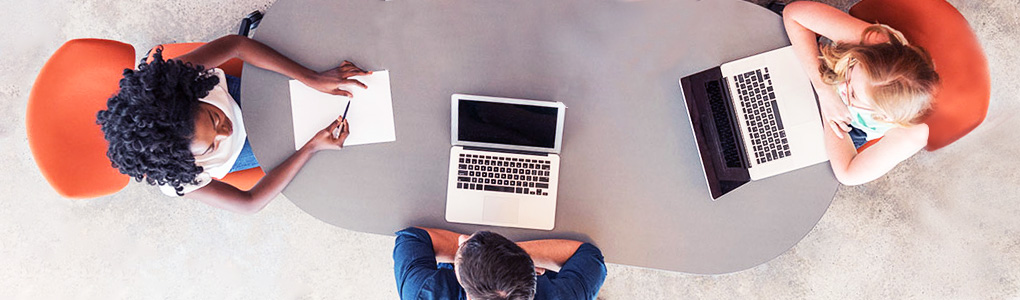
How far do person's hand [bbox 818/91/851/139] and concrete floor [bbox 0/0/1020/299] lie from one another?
88cm

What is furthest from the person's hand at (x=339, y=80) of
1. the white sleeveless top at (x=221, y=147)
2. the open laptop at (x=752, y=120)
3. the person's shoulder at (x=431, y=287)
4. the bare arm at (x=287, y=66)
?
the open laptop at (x=752, y=120)

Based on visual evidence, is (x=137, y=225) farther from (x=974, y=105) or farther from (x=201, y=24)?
(x=974, y=105)

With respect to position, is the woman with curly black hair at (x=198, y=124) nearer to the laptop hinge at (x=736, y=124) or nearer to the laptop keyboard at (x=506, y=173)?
the laptop keyboard at (x=506, y=173)

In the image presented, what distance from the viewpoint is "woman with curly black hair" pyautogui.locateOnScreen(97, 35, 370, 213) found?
3.78 ft

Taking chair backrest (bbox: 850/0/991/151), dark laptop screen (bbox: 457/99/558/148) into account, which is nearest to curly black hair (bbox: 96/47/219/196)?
dark laptop screen (bbox: 457/99/558/148)

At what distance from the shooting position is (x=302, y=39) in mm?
1341

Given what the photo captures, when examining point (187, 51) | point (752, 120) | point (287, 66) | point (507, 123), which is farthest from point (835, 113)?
point (187, 51)

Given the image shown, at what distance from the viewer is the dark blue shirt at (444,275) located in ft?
4.00

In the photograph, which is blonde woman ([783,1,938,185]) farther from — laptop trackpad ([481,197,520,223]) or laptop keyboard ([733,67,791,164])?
laptop trackpad ([481,197,520,223])

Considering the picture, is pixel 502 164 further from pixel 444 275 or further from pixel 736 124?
pixel 736 124

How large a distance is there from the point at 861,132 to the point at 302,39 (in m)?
1.55

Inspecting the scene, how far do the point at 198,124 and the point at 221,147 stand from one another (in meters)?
0.15

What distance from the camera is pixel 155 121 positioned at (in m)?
1.15

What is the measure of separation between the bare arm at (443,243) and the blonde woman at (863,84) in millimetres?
995
